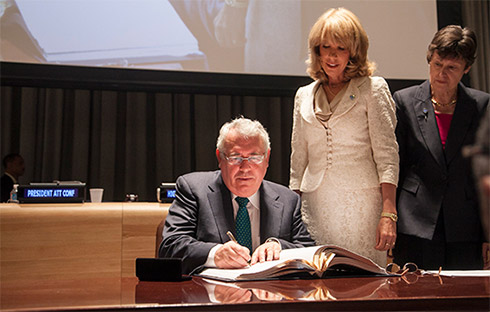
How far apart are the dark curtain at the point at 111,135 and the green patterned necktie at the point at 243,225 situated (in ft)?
13.6

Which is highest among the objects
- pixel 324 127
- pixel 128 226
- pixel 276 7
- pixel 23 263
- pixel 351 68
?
pixel 276 7

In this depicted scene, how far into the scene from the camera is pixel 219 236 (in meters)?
1.55

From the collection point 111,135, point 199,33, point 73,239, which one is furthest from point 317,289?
point 111,135

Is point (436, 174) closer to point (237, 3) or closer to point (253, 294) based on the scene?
point (253, 294)

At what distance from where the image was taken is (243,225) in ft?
5.32

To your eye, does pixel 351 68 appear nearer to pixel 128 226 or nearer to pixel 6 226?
pixel 128 226

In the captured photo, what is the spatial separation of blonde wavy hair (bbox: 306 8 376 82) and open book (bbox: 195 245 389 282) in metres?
0.88

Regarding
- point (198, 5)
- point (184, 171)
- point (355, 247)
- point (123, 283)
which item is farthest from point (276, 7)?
point (123, 283)

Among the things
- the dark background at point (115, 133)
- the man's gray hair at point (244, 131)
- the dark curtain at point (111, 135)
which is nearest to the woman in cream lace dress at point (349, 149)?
the man's gray hair at point (244, 131)

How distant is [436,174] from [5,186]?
14.6 ft

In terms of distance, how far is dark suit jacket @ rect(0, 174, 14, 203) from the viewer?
5.05 m

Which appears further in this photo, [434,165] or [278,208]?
[434,165]

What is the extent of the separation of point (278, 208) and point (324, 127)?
1.28 feet

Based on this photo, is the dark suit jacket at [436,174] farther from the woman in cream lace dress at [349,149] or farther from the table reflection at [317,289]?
the table reflection at [317,289]
